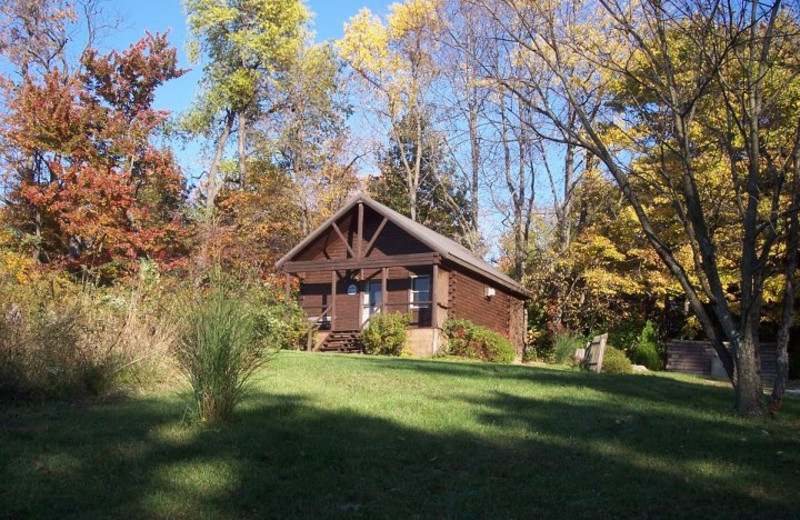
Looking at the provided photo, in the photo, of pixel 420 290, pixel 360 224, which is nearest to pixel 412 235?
pixel 360 224

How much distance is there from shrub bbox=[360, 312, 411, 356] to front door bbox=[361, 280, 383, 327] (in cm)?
383

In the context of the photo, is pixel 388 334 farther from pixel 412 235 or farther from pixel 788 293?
pixel 788 293

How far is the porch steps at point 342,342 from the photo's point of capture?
85.0 ft

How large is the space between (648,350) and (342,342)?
10.7 metres

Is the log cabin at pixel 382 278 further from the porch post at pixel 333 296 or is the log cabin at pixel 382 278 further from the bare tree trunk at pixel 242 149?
the bare tree trunk at pixel 242 149

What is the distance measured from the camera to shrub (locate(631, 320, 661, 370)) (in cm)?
2522

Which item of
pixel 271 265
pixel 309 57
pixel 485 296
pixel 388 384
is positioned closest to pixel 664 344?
pixel 485 296

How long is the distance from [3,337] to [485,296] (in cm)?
2205

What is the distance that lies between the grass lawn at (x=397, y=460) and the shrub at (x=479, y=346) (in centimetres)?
1403

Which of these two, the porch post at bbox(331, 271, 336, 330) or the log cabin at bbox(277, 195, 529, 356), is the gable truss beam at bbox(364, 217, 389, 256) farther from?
the porch post at bbox(331, 271, 336, 330)

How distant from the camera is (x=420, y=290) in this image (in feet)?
90.1

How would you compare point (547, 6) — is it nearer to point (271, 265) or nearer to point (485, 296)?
point (485, 296)

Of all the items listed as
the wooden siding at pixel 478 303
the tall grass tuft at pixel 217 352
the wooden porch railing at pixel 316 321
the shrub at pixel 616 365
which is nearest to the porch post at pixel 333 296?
the wooden porch railing at pixel 316 321

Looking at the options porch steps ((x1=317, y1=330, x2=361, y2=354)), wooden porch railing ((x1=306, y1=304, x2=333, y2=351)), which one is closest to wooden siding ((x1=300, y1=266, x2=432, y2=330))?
wooden porch railing ((x1=306, y1=304, x2=333, y2=351))
